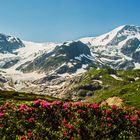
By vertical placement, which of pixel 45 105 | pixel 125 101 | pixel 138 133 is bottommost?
pixel 125 101

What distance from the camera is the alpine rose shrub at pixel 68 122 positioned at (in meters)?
20.1

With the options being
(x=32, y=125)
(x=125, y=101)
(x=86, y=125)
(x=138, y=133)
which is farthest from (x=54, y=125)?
(x=125, y=101)

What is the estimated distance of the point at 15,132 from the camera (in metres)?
21.6

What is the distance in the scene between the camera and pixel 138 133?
2162 centimetres

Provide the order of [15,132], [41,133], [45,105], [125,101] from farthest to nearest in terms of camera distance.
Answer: [125,101]
[45,105]
[15,132]
[41,133]

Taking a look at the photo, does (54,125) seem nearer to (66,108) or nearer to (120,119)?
(66,108)

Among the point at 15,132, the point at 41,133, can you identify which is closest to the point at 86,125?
the point at 41,133

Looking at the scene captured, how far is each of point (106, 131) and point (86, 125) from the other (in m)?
1.11

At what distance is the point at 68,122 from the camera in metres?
22.0

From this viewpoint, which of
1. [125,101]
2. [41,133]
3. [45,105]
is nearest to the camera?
[41,133]

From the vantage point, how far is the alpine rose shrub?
20.1 metres

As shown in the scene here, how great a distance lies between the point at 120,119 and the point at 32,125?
5.12m

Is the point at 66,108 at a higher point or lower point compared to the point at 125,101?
higher

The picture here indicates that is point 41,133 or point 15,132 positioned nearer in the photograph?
point 41,133
